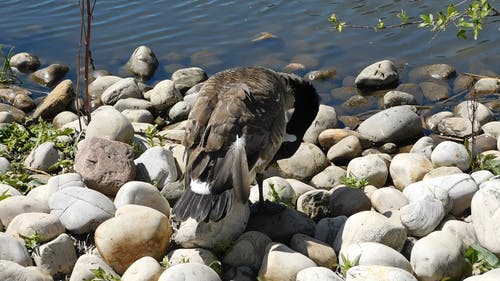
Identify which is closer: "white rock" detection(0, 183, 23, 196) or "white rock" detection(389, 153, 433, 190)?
"white rock" detection(0, 183, 23, 196)

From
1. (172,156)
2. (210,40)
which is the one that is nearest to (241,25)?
(210,40)

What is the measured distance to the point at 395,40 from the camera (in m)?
10.2

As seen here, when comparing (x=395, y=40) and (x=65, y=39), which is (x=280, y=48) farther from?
(x=65, y=39)

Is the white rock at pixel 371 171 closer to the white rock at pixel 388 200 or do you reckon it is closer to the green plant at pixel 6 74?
the white rock at pixel 388 200

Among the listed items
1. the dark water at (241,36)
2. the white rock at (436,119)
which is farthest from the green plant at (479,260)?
the dark water at (241,36)

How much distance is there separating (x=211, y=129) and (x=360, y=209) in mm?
1455

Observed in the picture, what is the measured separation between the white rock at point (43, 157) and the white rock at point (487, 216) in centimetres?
367

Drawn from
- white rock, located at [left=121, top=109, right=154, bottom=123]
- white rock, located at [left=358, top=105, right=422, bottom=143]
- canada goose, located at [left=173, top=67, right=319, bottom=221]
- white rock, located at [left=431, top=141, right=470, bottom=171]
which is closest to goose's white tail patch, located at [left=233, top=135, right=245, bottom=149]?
canada goose, located at [left=173, top=67, right=319, bottom=221]

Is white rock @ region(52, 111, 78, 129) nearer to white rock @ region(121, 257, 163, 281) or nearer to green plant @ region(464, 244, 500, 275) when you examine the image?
white rock @ region(121, 257, 163, 281)

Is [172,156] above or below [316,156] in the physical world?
above

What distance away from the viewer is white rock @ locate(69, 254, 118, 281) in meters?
4.39

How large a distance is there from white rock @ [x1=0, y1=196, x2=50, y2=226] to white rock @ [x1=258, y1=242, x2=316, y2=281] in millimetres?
1705

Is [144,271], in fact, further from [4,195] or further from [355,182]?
[355,182]

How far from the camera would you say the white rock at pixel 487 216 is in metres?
4.61
